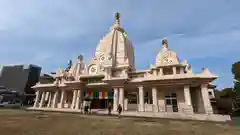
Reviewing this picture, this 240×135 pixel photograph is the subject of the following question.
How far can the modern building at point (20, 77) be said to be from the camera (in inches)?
3169

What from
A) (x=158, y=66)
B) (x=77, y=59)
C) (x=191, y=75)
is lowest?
(x=191, y=75)

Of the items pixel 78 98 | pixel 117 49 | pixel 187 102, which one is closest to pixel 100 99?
pixel 78 98

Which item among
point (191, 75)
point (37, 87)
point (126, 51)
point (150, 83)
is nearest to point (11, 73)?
point (37, 87)

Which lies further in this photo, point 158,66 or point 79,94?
point 79,94

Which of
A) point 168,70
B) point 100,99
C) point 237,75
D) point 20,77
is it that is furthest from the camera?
point 20,77

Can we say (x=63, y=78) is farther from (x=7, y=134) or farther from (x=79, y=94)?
(x=7, y=134)

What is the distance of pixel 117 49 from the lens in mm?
35281

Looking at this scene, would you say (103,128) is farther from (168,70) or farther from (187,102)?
(168,70)

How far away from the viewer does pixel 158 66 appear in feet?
87.1

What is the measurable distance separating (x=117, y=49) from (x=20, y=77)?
7732cm

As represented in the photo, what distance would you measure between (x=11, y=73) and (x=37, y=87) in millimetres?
65464

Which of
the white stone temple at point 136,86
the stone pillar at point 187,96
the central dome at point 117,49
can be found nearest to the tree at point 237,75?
the white stone temple at point 136,86

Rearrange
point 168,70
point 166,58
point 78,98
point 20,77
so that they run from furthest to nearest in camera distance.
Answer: point 20,77, point 78,98, point 166,58, point 168,70

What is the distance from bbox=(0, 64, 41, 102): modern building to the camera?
8050 cm
